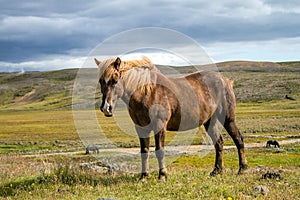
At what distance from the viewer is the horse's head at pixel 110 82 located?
28.1 ft

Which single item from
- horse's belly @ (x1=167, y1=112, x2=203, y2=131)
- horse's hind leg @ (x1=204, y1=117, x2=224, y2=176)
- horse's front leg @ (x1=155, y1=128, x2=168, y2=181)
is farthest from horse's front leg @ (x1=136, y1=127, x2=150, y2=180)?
horse's hind leg @ (x1=204, y1=117, x2=224, y2=176)

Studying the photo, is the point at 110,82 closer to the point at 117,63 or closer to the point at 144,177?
the point at 117,63

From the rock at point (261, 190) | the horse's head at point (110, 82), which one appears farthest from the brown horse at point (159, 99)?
the rock at point (261, 190)

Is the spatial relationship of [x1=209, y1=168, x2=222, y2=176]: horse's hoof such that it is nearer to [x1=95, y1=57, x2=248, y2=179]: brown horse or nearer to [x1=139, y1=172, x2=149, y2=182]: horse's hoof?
[x1=95, y1=57, x2=248, y2=179]: brown horse

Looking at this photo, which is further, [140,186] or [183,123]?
[183,123]

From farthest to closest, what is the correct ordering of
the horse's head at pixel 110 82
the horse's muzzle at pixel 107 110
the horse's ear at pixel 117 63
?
1. the horse's ear at pixel 117 63
2. the horse's head at pixel 110 82
3. the horse's muzzle at pixel 107 110

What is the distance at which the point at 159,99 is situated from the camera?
30.7 feet

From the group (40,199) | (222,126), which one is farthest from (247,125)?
(40,199)

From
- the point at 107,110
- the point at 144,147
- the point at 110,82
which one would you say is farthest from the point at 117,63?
the point at 144,147

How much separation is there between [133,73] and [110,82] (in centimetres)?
72

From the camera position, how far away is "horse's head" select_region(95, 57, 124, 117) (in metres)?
8.57

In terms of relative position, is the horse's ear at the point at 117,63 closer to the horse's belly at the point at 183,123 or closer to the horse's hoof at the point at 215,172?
the horse's belly at the point at 183,123

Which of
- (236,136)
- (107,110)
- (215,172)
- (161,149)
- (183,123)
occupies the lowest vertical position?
(215,172)

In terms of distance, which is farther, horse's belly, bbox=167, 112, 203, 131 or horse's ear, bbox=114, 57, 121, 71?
horse's belly, bbox=167, 112, 203, 131
